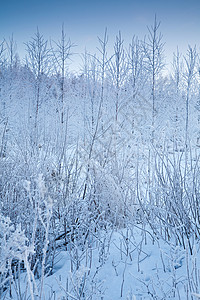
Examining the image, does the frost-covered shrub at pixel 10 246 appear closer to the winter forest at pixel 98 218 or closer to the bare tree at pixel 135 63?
the winter forest at pixel 98 218

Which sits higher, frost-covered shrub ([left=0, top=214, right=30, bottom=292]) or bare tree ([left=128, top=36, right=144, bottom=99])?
bare tree ([left=128, top=36, right=144, bottom=99])

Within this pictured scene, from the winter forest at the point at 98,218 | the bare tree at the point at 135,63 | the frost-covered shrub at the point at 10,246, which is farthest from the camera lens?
the bare tree at the point at 135,63

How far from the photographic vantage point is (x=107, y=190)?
264 centimetres

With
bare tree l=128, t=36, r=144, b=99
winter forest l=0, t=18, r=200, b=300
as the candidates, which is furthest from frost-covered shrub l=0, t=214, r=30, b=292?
bare tree l=128, t=36, r=144, b=99

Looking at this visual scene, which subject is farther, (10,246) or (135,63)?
(135,63)

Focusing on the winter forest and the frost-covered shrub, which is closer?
the frost-covered shrub

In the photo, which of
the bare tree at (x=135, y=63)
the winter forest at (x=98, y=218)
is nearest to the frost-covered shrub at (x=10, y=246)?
the winter forest at (x=98, y=218)

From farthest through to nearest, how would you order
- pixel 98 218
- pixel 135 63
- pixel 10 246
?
pixel 135 63 → pixel 98 218 → pixel 10 246

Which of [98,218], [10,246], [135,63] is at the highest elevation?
[135,63]

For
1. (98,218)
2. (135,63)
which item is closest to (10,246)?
(98,218)

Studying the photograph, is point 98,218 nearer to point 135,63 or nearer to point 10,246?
point 10,246

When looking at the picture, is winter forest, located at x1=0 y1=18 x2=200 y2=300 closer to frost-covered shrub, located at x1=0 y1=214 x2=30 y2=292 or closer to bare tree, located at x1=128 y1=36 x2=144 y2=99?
frost-covered shrub, located at x1=0 y1=214 x2=30 y2=292

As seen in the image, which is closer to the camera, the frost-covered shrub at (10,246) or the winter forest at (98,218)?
the frost-covered shrub at (10,246)

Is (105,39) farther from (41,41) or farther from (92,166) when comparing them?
(92,166)
